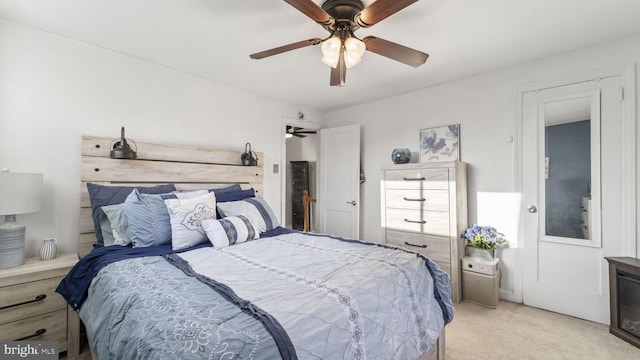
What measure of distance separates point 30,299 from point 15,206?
61 centimetres

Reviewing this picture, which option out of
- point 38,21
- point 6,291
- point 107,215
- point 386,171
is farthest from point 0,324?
point 386,171

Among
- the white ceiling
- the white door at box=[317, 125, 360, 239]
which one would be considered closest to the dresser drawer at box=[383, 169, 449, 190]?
the white door at box=[317, 125, 360, 239]

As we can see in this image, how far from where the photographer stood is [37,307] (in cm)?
180

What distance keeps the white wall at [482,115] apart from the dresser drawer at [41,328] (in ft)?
10.7

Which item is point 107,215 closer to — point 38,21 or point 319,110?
point 38,21

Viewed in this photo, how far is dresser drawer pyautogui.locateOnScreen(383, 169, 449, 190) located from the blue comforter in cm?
142

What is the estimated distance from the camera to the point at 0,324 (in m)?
1.67

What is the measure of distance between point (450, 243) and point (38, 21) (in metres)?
4.01

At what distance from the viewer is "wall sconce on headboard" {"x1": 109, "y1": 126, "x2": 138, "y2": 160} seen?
2.32m

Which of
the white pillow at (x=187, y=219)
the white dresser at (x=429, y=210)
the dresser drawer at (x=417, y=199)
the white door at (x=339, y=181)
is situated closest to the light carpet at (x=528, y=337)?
the white dresser at (x=429, y=210)

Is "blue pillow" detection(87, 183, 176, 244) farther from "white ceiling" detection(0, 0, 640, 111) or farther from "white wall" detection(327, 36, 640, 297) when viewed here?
"white wall" detection(327, 36, 640, 297)

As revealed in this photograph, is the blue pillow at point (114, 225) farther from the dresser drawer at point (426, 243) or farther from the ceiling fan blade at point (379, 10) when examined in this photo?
the dresser drawer at point (426, 243)

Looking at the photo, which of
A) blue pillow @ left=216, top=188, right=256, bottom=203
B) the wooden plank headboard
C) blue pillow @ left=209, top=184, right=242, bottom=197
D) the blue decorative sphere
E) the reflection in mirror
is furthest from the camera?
the blue decorative sphere

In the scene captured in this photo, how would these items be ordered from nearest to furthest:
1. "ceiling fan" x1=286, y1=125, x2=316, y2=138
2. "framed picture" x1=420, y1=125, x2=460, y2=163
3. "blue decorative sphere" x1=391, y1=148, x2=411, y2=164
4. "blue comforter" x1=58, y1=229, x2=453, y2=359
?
"blue comforter" x1=58, y1=229, x2=453, y2=359 < "framed picture" x1=420, y1=125, x2=460, y2=163 < "blue decorative sphere" x1=391, y1=148, x2=411, y2=164 < "ceiling fan" x1=286, y1=125, x2=316, y2=138
